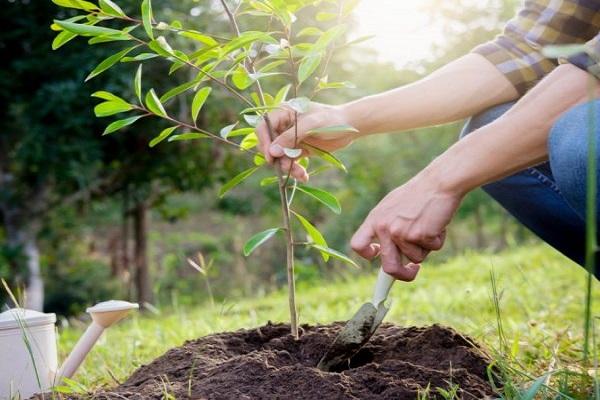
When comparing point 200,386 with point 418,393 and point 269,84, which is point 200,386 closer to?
point 418,393

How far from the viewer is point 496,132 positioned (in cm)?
127

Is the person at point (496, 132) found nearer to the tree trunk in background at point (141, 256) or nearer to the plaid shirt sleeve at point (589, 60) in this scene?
the plaid shirt sleeve at point (589, 60)

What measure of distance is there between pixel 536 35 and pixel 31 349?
1.40 m

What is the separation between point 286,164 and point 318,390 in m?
0.52

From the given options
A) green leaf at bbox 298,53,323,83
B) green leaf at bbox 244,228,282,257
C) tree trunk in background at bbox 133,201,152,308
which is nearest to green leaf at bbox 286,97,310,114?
green leaf at bbox 298,53,323,83

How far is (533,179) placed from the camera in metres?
1.79

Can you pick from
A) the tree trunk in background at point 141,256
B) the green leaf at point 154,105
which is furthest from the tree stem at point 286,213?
the tree trunk in background at point 141,256

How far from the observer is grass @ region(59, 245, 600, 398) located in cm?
176

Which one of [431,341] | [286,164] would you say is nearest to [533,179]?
[431,341]

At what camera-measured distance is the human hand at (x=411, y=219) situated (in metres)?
1.31

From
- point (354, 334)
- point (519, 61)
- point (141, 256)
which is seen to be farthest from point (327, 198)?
point (141, 256)

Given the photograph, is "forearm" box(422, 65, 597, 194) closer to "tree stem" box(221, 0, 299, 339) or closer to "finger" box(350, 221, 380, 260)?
"finger" box(350, 221, 380, 260)

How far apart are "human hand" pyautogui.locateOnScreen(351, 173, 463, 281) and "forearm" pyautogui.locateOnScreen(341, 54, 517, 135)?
1.50ft

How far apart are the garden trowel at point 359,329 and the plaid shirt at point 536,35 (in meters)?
0.70
